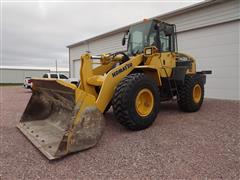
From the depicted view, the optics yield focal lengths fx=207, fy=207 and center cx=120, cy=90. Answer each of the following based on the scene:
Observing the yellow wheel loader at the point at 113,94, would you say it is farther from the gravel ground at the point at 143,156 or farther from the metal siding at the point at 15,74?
the metal siding at the point at 15,74

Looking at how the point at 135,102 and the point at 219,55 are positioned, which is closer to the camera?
the point at 135,102

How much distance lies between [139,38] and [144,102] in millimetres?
2071

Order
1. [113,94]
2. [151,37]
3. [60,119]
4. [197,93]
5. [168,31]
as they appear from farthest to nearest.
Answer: [197,93] → [168,31] → [151,37] → [60,119] → [113,94]

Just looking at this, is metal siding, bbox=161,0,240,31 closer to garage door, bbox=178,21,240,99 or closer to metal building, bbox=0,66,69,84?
garage door, bbox=178,21,240,99

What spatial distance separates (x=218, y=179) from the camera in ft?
8.30

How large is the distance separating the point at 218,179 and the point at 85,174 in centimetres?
166

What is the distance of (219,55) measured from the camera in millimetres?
8484

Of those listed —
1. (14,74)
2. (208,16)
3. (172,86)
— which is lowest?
(172,86)

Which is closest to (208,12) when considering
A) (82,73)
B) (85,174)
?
(82,73)

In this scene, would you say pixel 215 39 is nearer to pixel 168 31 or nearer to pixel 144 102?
pixel 168 31

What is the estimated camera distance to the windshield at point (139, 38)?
546cm

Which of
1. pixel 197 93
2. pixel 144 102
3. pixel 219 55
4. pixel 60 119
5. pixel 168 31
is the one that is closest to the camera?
pixel 144 102

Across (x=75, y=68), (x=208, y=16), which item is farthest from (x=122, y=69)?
(x=75, y=68)

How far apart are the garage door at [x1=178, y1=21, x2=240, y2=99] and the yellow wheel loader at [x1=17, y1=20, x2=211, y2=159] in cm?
259
